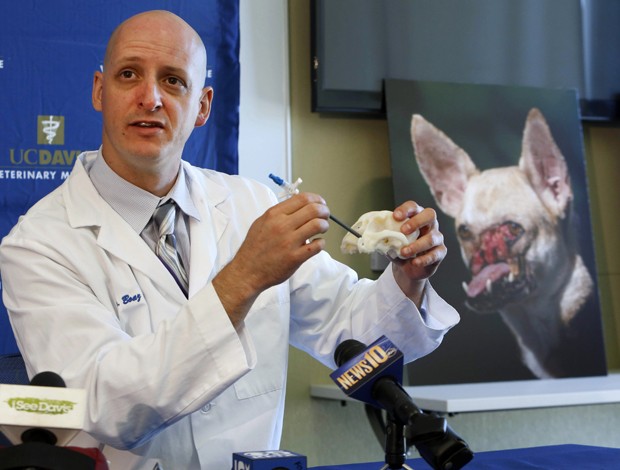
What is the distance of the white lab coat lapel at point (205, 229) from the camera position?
74.8 inches

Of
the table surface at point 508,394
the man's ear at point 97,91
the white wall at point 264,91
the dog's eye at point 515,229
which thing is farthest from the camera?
the dog's eye at point 515,229

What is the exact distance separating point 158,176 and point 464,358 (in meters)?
1.49

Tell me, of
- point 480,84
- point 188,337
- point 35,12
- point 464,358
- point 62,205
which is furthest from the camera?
point 480,84

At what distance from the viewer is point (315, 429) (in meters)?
3.13

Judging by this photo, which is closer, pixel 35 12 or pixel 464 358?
pixel 35 12


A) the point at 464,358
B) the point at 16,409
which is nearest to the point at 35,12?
the point at 464,358

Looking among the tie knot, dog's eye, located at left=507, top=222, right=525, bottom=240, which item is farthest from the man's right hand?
dog's eye, located at left=507, top=222, right=525, bottom=240

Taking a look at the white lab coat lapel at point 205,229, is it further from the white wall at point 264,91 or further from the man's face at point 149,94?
the white wall at point 264,91

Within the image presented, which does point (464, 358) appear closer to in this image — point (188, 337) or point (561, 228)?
point (561, 228)

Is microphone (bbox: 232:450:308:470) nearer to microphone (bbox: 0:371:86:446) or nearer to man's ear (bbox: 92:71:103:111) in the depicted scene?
microphone (bbox: 0:371:86:446)

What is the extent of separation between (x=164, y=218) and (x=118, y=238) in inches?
5.6

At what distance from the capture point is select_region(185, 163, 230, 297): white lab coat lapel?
1899 millimetres

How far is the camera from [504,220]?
320 centimetres

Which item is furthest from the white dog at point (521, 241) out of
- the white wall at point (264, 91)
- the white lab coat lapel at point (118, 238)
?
the white lab coat lapel at point (118, 238)
